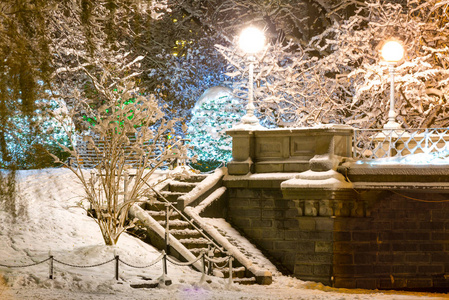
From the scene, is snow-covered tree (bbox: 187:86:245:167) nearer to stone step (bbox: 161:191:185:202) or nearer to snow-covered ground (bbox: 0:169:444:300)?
stone step (bbox: 161:191:185:202)

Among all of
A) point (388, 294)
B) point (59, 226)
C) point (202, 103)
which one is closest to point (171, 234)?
point (59, 226)

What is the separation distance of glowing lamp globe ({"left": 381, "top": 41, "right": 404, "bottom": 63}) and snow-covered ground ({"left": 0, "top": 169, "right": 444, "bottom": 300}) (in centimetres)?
569

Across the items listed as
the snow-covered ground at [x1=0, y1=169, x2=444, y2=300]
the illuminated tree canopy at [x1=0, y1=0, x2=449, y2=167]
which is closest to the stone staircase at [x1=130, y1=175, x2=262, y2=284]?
the snow-covered ground at [x1=0, y1=169, x2=444, y2=300]

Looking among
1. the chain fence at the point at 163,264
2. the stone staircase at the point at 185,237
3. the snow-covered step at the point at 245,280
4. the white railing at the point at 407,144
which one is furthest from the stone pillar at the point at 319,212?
the chain fence at the point at 163,264

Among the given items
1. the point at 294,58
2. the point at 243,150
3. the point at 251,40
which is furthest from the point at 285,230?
the point at 294,58

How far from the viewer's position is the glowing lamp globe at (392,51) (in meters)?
18.0

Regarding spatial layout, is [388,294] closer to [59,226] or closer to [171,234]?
[171,234]

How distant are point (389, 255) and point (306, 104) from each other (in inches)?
367

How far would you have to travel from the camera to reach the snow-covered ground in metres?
12.7

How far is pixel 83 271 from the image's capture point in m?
13.6

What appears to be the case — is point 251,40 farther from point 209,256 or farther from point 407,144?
point 209,256

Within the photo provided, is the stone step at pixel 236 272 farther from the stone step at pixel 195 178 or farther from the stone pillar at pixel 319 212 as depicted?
the stone step at pixel 195 178

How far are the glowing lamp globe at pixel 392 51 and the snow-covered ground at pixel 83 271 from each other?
5.69m

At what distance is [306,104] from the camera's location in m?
25.8
